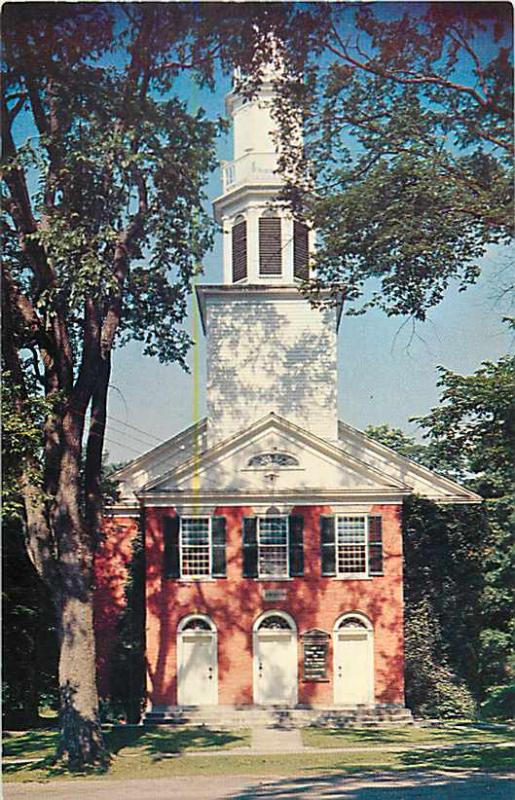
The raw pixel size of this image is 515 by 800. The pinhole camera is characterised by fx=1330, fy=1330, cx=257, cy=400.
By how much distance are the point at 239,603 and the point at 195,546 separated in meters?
0.33

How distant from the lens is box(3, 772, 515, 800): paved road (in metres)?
5.05

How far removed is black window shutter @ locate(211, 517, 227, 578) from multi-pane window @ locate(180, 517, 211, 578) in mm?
24

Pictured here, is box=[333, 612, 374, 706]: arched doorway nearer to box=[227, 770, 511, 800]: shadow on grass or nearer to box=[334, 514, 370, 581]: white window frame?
box=[334, 514, 370, 581]: white window frame

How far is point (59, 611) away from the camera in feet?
18.3

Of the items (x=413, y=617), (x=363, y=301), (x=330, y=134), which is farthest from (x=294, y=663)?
(x=330, y=134)

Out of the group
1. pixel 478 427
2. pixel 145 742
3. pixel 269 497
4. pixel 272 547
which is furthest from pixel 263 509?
pixel 145 742

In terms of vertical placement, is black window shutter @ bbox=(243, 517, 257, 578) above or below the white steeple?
below

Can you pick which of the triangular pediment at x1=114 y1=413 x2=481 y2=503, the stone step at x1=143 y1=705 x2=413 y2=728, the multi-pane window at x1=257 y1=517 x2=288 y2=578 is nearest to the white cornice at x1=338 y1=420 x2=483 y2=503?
the triangular pediment at x1=114 y1=413 x2=481 y2=503

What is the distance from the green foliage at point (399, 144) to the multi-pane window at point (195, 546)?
107 cm

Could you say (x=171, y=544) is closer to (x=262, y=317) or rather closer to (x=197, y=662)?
(x=197, y=662)

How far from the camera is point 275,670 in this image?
5441mm

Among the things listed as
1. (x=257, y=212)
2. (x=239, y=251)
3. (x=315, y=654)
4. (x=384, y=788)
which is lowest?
(x=384, y=788)

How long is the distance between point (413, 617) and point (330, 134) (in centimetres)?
202

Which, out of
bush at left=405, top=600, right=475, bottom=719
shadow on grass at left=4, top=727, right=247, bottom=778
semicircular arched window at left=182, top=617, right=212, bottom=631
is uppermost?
semicircular arched window at left=182, top=617, right=212, bottom=631
